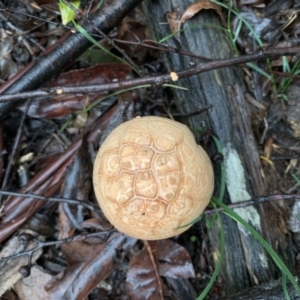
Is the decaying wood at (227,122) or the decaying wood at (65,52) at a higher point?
the decaying wood at (65,52)

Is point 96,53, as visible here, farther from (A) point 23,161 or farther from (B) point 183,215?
(B) point 183,215

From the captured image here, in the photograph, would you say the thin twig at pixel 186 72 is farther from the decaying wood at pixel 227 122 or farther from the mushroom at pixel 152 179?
the mushroom at pixel 152 179

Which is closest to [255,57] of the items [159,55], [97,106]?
[159,55]

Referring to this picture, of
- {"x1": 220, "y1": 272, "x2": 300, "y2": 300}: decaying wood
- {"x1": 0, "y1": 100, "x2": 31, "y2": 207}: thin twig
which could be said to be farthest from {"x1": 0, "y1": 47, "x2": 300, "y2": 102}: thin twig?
{"x1": 220, "y1": 272, "x2": 300, "y2": 300}: decaying wood

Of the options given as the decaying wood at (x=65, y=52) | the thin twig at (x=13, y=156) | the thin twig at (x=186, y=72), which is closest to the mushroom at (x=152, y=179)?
the thin twig at (x=186, y=72)

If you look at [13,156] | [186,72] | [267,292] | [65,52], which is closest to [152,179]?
[186,72]

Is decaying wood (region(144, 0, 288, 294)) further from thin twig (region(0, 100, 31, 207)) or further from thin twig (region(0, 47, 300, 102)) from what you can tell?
thin twig (region(0, 100, 31, 207))

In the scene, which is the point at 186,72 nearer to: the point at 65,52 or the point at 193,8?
the point at 193,8
